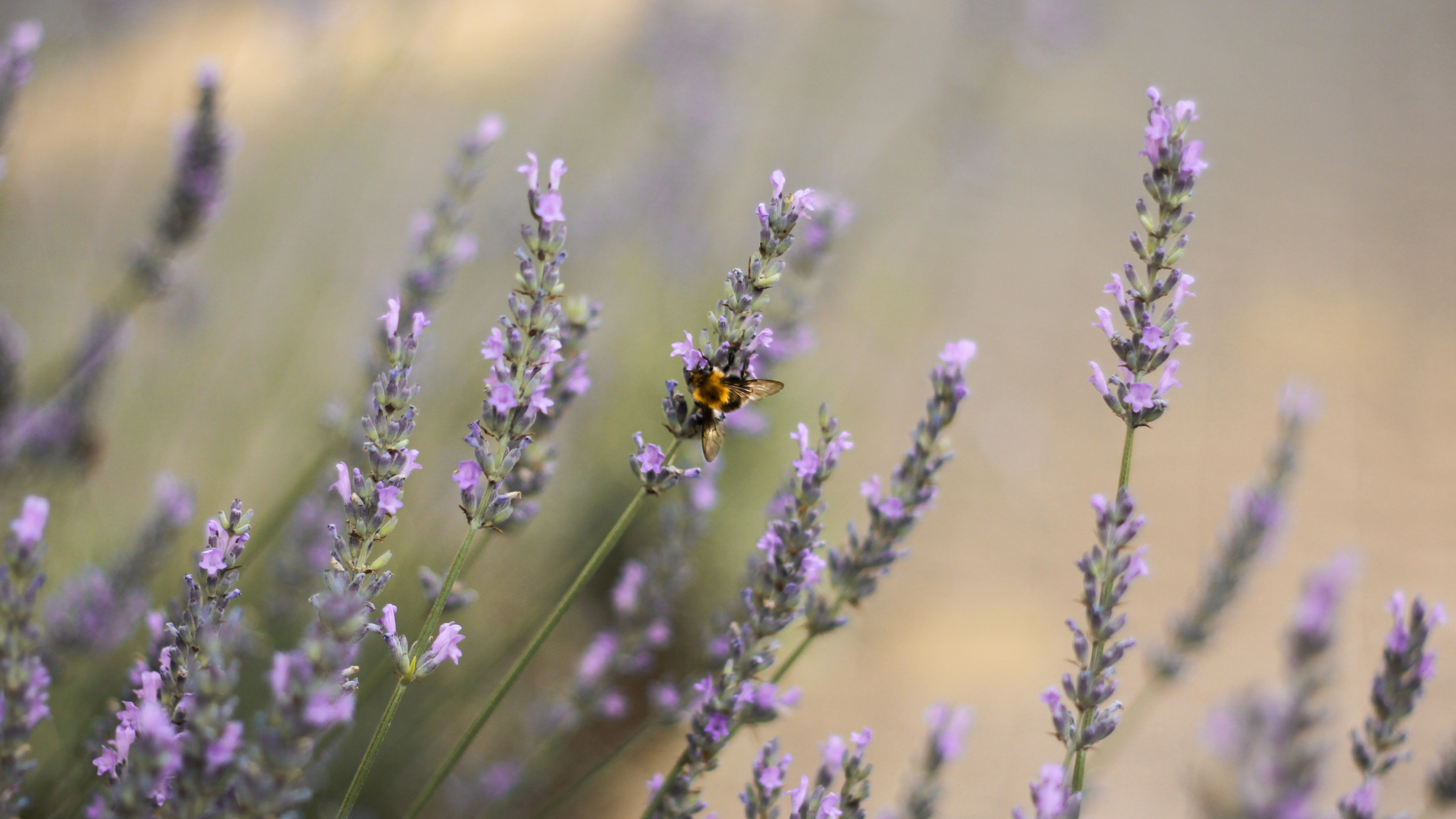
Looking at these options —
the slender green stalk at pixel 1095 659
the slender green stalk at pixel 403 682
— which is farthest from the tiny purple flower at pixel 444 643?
the slender green stalk at pixel 1095 659

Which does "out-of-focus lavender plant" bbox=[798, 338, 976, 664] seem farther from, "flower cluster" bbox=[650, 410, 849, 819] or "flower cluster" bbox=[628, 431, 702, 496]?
"flower cluster" bbox=[628, 431, 702, 496]

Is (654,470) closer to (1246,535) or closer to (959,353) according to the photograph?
(959,353)

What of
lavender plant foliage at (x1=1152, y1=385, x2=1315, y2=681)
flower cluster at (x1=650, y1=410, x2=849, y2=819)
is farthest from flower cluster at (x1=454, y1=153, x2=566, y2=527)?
Answer: lavender plant foliage at (x1=1152, y1=385, x2=1315, y2=681)

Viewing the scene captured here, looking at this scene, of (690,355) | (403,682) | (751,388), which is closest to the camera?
(403,682)

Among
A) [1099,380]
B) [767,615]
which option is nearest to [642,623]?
[767,615]

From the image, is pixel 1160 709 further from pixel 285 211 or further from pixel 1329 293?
pixel 285 211
